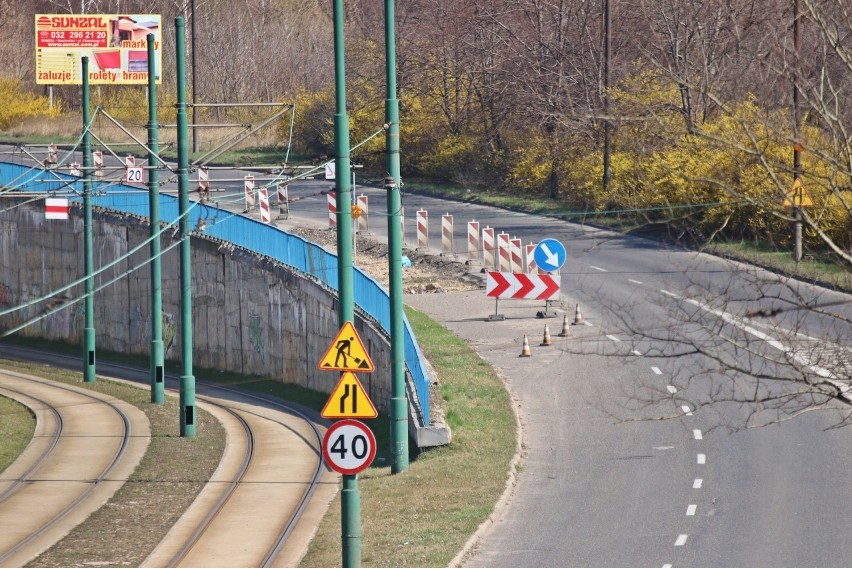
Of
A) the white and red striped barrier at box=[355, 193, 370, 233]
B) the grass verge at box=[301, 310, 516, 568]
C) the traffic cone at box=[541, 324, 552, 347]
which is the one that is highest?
the white and red striped barrier at box=[355, 193, 370, 233]

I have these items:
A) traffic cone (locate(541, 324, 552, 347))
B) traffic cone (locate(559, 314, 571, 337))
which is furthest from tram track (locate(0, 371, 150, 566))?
traffic cone (locate(559, 314, 571, 337))

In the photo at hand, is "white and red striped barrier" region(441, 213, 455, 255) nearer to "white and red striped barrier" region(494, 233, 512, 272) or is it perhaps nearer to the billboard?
"white and red striped barrier" region(494, 233, 512, 272)


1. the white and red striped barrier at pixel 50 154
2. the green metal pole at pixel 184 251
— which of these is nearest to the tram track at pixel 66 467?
the green metal pole at pixel 184 251

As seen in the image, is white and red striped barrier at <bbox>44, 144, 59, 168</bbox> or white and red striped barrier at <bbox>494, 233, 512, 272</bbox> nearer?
white and red striped barrier at <bbox>44, 144, 59, 168</bbox>

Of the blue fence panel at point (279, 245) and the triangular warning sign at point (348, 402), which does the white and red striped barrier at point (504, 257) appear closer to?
the blue fence panel at point (279, 245)

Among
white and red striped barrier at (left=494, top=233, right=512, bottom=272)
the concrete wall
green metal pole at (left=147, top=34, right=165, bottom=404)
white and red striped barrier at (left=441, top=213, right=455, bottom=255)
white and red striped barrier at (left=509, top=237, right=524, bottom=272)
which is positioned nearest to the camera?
green metal pole at (left=147, top=34, right=165, bottom=404)

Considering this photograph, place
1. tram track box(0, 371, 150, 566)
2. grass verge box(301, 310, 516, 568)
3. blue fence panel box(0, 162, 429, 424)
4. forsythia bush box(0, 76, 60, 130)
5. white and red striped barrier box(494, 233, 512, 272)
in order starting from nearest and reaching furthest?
grass verge box(301, 310, 516, 568), tram track box(0, 371, 150, 566), blue fence panel box(0, 162, 429, 424), white and red striped barrier box(494, 233, 512, 272), forsythia bush box(0, 76, 60, 130)

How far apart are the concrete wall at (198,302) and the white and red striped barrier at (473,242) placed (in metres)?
6.13

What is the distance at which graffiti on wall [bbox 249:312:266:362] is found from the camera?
35125mm

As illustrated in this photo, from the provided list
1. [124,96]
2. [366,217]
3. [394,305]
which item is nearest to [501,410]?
[394,305]

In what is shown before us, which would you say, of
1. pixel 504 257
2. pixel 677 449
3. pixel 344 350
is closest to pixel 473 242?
pixel 504 257

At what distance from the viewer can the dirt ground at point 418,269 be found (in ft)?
116

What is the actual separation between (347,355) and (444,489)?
17.7 feet

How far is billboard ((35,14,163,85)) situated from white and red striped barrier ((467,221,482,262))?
31.6 meters
